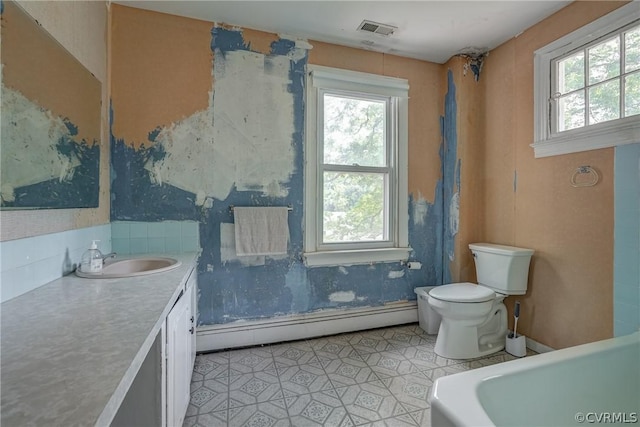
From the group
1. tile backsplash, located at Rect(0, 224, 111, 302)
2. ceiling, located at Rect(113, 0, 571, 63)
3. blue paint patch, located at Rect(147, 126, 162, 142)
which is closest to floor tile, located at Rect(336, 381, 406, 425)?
tile backsplash, located at Rect(0, 224, 111, 302)

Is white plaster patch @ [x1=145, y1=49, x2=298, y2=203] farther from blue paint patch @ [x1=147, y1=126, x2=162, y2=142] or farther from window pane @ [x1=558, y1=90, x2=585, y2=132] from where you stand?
window pane @ [x1=558, y1=90, x2=585, y2=132]

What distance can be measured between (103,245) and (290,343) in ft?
4.74

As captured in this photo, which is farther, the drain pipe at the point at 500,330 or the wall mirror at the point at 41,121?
the drain pipe at the point at 500,330

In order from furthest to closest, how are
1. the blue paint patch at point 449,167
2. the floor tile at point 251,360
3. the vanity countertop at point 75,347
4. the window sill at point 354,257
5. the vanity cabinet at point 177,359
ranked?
the blue paint patch at point 449,167 → the window sill at point 354,257 → the floor tile at point 251,360 → the vanity cabinet at point 177,359 → the vanity countertop at point 75,347

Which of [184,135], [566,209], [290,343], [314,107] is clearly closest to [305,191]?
[314,107]

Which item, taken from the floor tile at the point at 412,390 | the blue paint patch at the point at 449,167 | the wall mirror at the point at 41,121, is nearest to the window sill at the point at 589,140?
the blue paint patch at the point at 449,167

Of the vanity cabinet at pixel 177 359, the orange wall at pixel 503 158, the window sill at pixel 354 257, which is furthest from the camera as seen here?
the window sill at pixel 354 257

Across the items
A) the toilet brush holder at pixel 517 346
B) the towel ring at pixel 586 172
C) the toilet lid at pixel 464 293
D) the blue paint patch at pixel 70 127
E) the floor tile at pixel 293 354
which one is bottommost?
the floor tile at pixel 293 354

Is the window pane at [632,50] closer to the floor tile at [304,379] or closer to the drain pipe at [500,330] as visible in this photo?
the drain pipe at [500,330]

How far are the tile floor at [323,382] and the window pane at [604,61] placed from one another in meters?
1.90

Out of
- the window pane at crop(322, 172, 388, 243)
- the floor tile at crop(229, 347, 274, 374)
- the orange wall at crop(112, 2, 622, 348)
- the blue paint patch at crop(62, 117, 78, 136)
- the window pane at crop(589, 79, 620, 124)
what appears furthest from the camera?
the window pane at crop(322, 172, 388, 243)

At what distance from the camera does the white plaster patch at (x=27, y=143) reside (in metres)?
0.98

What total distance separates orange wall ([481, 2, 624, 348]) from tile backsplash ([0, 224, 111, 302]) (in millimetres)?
2815

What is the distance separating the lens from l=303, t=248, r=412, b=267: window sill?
2.34m
